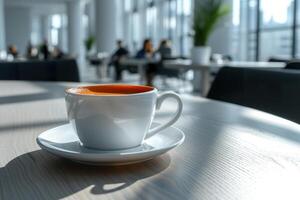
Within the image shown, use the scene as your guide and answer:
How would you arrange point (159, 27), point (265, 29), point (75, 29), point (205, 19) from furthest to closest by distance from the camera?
point (75, 29) → point (159, 27) → point (265, 29) → point (205, 19)

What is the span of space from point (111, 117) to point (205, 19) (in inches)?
110

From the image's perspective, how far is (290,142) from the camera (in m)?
0.49

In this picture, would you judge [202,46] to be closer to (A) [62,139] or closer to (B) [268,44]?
(A) [62,139]

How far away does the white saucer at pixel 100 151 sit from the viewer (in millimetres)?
382

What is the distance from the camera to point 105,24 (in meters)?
9.55

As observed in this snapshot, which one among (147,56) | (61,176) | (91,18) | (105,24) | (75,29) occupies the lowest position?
(61,176)

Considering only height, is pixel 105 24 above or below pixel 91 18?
below

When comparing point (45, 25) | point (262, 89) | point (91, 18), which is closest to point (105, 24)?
point (91, 18)

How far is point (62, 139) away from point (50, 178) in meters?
0.11

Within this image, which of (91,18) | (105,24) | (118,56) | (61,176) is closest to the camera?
(61,176)

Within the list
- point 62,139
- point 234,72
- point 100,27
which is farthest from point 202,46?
point 100,27

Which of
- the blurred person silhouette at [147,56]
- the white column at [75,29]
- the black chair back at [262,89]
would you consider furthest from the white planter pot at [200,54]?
the white column at [75,29]

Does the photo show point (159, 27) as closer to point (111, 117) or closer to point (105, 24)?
point (105, 24)

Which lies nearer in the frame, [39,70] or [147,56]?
[39,70]
